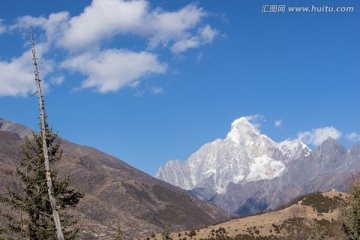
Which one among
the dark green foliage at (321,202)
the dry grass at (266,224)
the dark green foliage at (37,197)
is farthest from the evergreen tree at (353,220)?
the dark green foliage at (321,202)

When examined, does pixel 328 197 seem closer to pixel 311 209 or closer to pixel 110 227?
pixel 311 209

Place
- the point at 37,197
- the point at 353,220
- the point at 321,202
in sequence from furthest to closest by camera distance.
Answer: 1. the point at 321,202
2. the point at 353,220
3. the point at 37,197

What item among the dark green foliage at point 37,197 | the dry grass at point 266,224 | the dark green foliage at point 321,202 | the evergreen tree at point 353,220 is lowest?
the dark green foliage at point 37,197

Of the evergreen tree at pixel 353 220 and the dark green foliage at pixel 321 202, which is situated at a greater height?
the dark green foliage at pixel 321 202

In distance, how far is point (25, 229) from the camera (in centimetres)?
2638

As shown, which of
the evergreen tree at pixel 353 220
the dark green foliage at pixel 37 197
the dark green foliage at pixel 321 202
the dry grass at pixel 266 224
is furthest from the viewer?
the dark green foliage at pixel 321 202

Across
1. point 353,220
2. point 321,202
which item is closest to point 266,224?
point 321,202

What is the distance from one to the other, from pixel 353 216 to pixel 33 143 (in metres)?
27.7

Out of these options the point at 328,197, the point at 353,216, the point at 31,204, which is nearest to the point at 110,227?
the point at 328,197

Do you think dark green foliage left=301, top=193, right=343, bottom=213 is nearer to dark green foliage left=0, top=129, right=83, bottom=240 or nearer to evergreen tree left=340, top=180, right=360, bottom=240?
evergreen tree left=340, top=180, right=360, bottom=240

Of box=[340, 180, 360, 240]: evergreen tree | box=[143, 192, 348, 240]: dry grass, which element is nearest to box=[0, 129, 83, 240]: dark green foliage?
box=[340, 180, 360, 240]: evergreen tree

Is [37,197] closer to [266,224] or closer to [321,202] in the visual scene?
[266,224]

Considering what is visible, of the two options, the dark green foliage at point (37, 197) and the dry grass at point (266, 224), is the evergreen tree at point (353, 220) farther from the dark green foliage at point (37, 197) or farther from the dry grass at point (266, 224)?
the dry grass at point (266, 224)

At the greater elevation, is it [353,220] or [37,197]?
[353,220]
